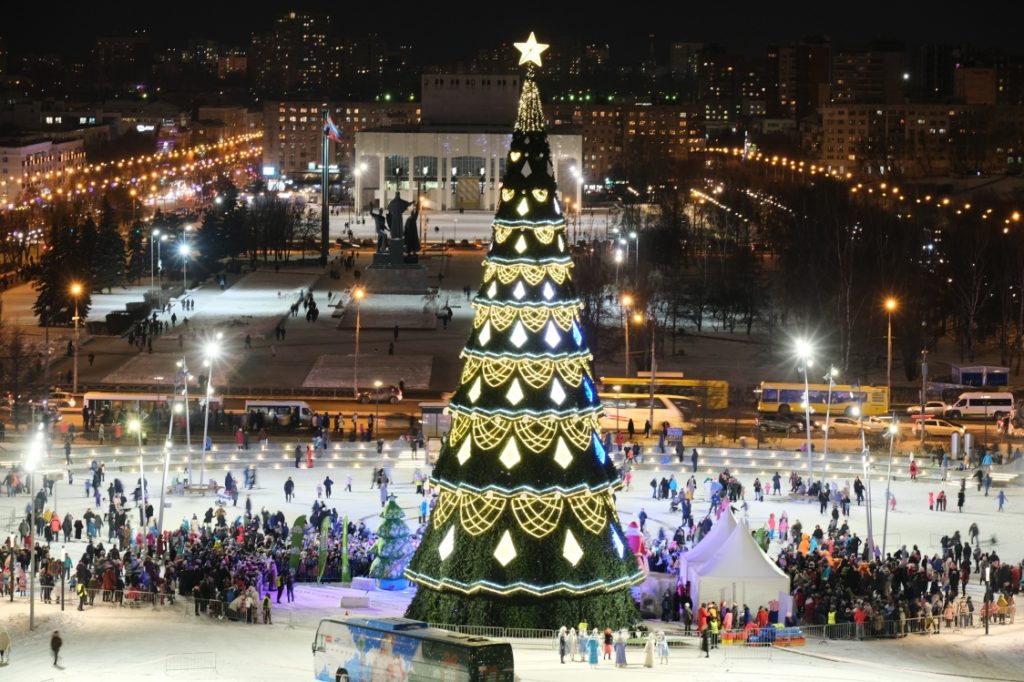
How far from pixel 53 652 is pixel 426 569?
206 inches

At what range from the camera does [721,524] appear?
1388 inches

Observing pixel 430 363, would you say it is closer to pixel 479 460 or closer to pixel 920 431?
pixel 920 431

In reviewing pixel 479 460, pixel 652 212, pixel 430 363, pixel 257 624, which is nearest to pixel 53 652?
pixel 257 624

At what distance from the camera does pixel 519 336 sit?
98.7ft

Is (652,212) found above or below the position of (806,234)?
above

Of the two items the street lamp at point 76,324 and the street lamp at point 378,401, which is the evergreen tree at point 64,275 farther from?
the street lamp at point 378,401

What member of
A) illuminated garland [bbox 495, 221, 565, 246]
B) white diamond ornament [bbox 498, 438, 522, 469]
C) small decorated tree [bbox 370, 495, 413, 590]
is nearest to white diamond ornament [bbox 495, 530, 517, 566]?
white diamond ornament [bbox 498, 438, 522, 469]

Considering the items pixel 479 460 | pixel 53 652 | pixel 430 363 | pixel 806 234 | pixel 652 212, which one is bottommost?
pixel 53 652

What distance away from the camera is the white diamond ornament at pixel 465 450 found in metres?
30.3

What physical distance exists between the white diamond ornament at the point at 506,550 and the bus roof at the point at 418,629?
160cm

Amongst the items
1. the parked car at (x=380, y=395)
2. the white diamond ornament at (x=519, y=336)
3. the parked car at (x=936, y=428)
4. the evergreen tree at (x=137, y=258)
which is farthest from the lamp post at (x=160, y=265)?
the white diamond ornament at (x=519, y=336)

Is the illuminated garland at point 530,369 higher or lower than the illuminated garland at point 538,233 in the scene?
lower

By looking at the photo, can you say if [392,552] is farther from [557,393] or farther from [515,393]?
[557,393]

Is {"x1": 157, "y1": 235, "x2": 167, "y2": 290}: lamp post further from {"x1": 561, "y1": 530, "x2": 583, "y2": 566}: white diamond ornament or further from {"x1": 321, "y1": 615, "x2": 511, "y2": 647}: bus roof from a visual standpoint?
{"x1": 321, "y1": 615, "x2": 511, "y2": 647}: bus roof
